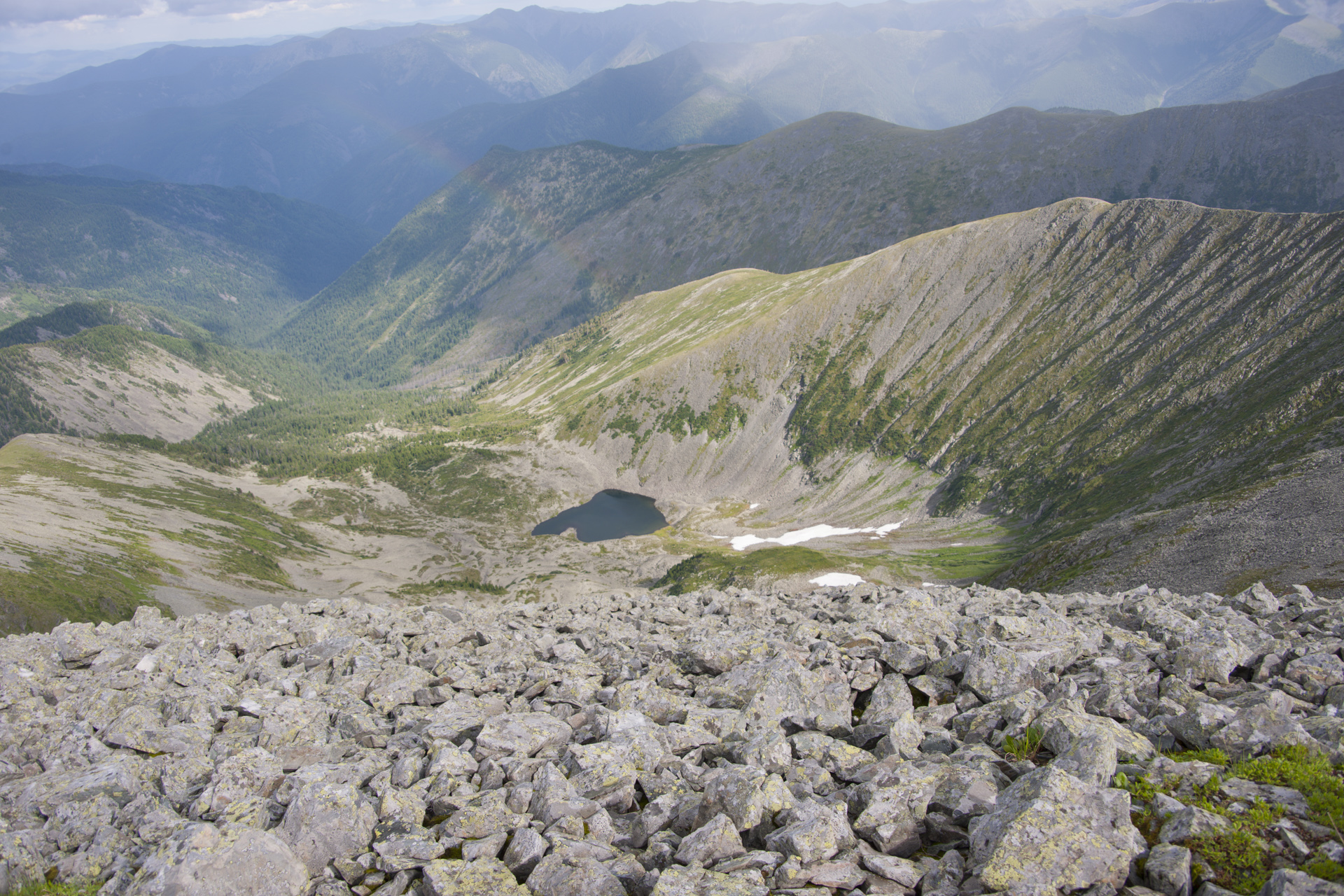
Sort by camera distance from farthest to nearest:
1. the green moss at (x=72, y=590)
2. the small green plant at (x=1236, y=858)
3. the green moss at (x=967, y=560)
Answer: the green moss at (x=967, y=560)
the green moss at (x=72, y=590)
the small green plant at (x=1236, y=858)

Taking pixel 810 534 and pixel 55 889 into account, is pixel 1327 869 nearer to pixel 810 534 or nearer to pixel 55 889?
pixel 55 889

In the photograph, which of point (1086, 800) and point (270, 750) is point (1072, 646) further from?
point (270, 750)

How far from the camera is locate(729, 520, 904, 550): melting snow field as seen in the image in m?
137

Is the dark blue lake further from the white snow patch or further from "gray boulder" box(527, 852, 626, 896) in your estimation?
"gray boulder" box(527, 852, 626, 896)

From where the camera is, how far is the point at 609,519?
7131 inches

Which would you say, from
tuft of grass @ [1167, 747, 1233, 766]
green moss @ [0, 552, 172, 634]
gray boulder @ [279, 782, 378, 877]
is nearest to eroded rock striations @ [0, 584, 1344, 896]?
gray boulder @ [279, 782, 378, 877]

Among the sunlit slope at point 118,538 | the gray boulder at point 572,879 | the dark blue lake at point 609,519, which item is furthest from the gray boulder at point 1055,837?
the dark blue lake at point 609,519

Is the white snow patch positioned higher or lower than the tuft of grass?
lower

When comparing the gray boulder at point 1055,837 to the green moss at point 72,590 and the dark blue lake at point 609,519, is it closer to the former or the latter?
the green moss at point 72,590

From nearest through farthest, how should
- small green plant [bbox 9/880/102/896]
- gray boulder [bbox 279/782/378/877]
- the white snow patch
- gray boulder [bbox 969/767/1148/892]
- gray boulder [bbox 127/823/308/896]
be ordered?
gray boulder [bbox 969/767/1148/892], gray boulder [bbox 127/823/308/896], small green plant [bbox 9/880/102/896], gray boulder [bbox 279/782/378/877], the white snow patch

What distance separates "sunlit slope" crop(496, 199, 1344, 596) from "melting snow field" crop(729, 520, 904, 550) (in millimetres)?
12772

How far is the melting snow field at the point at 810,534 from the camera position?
137 meters

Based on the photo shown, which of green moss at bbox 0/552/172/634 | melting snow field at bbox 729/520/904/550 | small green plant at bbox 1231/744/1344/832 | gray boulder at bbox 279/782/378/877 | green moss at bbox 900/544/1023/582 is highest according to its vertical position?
gray boulder at bbox 279/782/378/877

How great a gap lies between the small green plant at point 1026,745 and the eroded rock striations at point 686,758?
0.22 feet
